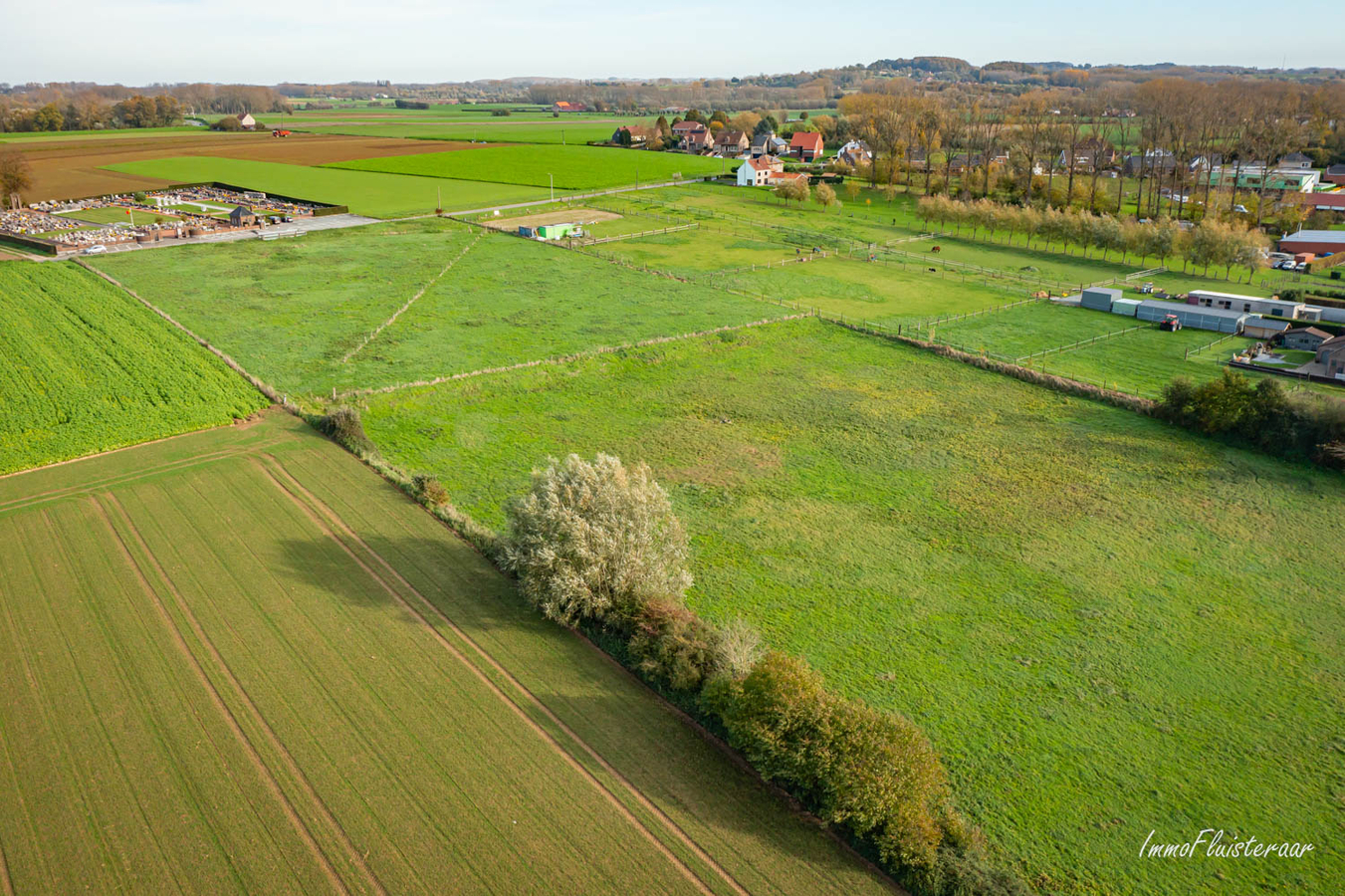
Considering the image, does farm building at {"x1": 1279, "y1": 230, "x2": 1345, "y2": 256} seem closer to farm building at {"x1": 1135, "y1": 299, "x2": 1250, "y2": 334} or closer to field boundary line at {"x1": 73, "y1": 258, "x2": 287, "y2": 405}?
farm building at {"x1": 1135, "y1": 299, "x2": 1250, "y2": 334}

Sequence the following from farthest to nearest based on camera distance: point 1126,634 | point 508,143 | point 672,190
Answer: point 508,143
point 672,190
point 1126,634

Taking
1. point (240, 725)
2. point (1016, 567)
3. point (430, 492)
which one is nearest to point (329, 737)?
point (240, 725)

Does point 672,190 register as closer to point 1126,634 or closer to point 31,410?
point 31,410

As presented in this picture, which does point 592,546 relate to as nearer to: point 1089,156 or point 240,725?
point 240,725

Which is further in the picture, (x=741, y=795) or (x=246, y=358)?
(x=246, y=358)

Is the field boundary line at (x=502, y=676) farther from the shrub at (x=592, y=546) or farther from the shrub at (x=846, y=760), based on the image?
the shrub at (x=592, y=546)

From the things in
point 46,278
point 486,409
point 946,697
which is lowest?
point 946,697

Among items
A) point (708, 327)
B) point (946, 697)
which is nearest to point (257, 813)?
point (946, 697)

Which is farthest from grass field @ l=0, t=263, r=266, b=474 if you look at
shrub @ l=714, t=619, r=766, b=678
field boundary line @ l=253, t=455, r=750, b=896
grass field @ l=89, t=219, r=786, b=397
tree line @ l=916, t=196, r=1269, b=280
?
tree line @ l=916, t=196, r=1269, b=280

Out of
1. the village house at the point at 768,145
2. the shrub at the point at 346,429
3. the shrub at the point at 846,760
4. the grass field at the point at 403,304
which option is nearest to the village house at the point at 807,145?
the village house at the point at 768,145
